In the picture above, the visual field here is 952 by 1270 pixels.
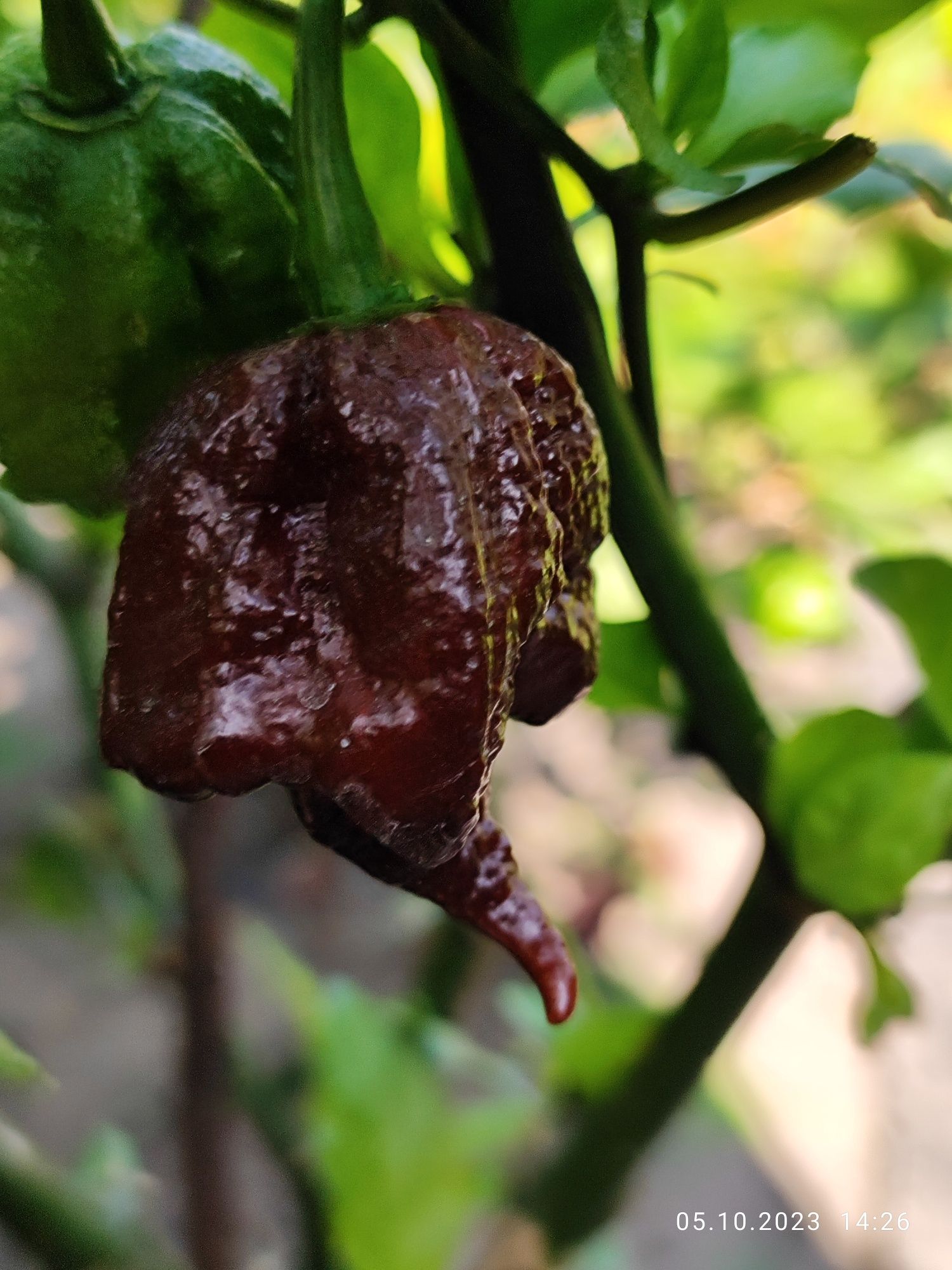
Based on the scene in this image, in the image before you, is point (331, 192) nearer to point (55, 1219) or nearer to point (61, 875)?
point (55, 1219)

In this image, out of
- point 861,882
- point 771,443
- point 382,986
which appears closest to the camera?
point 861,882

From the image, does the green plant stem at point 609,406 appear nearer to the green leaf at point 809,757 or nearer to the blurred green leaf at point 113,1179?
the green leaf at point 809,757

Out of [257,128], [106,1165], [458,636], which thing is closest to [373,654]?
[458,636]

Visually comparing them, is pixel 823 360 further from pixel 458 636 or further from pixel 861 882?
pixel 458 636

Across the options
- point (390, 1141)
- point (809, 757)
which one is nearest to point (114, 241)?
point (809, 757)

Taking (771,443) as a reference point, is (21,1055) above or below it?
above
